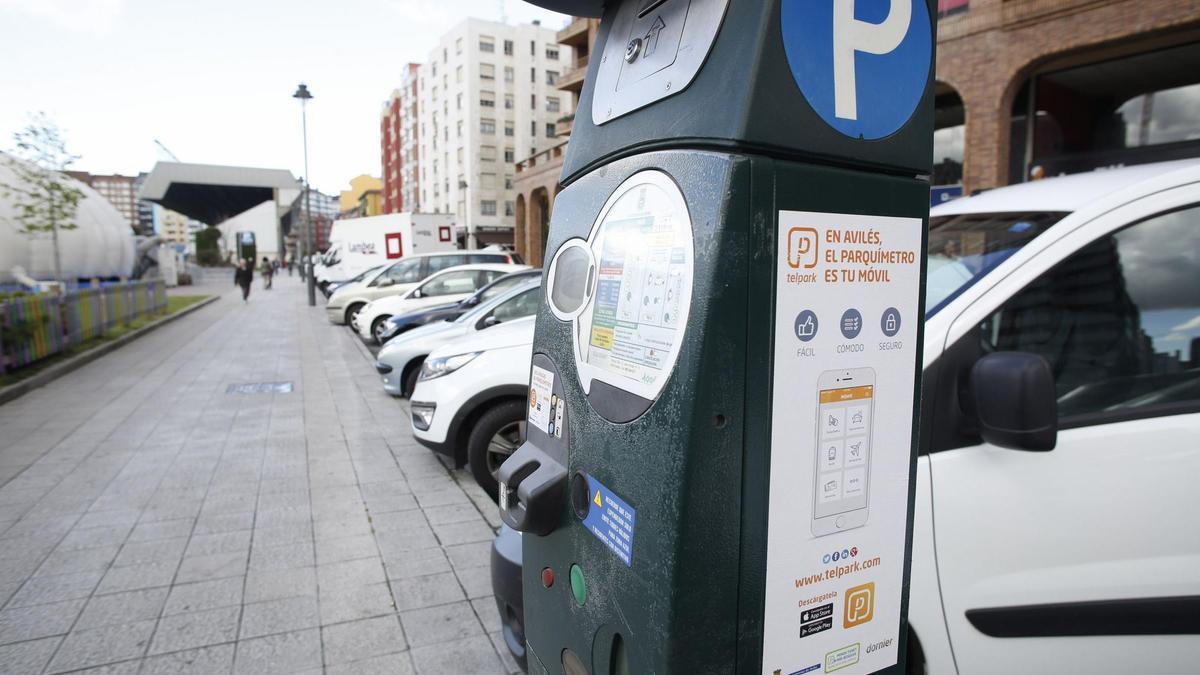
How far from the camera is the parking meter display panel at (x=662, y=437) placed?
1.16m

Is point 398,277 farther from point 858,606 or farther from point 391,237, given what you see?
point 858,606

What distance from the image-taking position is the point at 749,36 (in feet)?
3.84

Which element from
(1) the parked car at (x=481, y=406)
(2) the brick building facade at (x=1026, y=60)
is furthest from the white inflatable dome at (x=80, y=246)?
(2) the brick building facade at (x=1026, y=60)

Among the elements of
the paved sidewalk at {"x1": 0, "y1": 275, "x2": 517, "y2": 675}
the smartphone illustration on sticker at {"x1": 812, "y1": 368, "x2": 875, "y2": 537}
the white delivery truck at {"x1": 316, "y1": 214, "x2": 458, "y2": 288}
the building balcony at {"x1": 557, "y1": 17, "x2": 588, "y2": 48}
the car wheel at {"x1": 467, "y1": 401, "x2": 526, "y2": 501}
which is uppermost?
the building balcony at {"x1": 557, "y1": 17, "x2": 588, "y2": 48}

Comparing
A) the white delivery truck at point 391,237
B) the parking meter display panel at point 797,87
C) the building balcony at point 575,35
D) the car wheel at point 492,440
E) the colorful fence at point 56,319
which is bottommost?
the car wheel at point 492,440

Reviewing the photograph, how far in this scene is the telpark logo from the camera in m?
1.39

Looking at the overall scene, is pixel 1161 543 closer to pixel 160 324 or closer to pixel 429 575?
pixel 429 575

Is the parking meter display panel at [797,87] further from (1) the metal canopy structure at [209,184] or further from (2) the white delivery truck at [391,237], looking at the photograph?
(1) the metal canopy structure at [209,184]

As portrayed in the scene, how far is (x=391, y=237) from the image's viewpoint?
80.7 feet

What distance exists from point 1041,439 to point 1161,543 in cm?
61

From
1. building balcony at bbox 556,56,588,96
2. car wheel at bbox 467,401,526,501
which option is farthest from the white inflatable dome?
car wheel at bbox 467,401,526,501

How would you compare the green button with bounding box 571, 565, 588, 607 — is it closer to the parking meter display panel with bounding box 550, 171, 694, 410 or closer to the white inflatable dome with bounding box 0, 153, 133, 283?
the parking meter display panel with bounding box 550, 171, 694, 410

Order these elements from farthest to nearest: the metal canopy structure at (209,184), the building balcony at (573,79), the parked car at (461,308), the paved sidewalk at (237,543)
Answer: the metal canopy structure at (209,184), the building balcony at (573,79), the parked car at (461,308), the paved sidewalk at (237,543)

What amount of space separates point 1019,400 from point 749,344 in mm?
902
